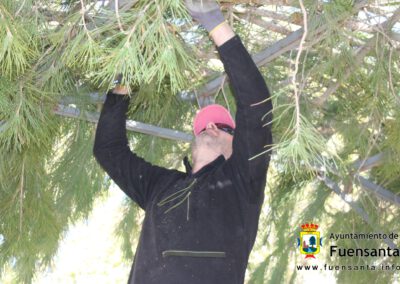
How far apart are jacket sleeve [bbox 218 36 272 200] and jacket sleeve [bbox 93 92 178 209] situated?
27 cm

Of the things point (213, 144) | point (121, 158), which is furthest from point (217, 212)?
point (121, 158)

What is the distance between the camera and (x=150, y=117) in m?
2.12

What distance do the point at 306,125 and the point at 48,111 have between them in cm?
65

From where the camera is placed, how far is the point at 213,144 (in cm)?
182

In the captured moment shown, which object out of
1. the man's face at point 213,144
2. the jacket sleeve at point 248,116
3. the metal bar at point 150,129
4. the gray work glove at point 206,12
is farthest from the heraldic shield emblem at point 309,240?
the gray work glove at point 206,12

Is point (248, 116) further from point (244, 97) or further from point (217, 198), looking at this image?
point (217, 198)

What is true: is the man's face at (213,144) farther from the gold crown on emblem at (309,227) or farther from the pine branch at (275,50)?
the gold crown on emblem at (309,227)

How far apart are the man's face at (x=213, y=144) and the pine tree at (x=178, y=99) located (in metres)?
0.13

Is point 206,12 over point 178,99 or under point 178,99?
under

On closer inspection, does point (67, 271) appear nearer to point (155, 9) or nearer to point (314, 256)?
point (314, 256)

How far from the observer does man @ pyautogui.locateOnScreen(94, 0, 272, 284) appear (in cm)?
152

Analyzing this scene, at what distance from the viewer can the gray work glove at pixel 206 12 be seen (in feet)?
4.51

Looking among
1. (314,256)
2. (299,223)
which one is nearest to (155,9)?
(299,223)

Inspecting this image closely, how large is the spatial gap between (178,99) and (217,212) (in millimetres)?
583
